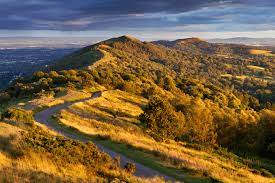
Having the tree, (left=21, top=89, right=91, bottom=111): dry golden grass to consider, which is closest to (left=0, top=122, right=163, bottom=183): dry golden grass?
the tree

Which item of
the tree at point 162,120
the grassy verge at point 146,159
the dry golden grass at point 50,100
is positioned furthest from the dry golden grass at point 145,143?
the dry golden grass at point 50,100

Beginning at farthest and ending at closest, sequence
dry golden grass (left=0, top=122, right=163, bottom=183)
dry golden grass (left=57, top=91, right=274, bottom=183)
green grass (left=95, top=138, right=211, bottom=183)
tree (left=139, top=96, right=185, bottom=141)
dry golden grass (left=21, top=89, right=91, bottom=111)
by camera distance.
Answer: dry golden grass (left=21, top=89, right=91, bottom=111) < tree (left=139, top=96, right=185, bottom=141) < dry golden grass (left=57, top=91, right=274, bottom=183) < green grass (left=95, top=138, right=211, bottom=183) < dry golden grass (left=0, top=122, right=163, bottom=183)

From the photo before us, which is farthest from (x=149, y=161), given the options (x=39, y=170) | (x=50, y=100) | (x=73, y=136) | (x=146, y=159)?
(x=50, y=100)

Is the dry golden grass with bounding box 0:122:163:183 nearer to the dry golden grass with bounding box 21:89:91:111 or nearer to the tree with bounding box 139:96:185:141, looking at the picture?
the tree with bounding box 139:96:185:141

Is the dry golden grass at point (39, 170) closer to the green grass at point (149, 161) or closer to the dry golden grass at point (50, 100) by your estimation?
the green grass at point (149, 161)

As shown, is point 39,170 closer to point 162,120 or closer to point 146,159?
point 146,159

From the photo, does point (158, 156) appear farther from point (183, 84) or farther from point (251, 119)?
point (183, 84)
